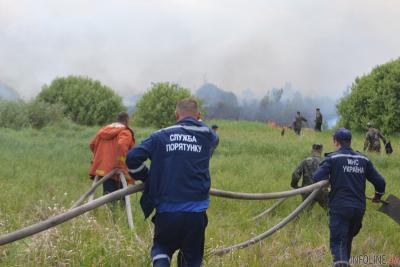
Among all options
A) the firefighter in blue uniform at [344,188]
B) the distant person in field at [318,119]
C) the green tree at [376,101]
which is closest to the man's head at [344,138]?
the firefighter in blue uniform at [344,188]

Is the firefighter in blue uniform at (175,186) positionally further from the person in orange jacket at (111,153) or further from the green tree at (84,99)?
the green tree at (84,99)

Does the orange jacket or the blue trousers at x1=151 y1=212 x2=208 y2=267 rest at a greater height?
the orange jacket

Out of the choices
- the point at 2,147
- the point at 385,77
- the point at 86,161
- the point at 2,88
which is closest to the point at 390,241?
the point at 86,161

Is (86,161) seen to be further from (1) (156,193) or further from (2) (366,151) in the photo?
(1) (156,193)

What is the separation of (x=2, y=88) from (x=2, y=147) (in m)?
79.7

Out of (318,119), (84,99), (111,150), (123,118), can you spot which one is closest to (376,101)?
(318,119)

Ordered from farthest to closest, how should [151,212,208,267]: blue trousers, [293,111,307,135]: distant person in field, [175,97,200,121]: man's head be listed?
[293,111,307,135]: distant person in field → [175,97,200,121]: man's head → [151,212,208,267]: blue trousers

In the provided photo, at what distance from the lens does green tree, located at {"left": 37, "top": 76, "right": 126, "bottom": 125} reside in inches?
1464

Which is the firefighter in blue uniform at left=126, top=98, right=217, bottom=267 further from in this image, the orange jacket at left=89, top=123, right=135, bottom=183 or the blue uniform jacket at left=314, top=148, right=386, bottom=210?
the orange jacket at left=89, top=123, right=135, bottom=183

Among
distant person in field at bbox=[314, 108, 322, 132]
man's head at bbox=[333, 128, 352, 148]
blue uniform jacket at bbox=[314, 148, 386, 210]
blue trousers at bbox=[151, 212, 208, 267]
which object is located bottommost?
blue trousers at bbox=[151, 212, 208, 267]

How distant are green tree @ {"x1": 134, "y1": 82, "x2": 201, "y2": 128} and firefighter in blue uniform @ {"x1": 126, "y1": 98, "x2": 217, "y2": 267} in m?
29.9

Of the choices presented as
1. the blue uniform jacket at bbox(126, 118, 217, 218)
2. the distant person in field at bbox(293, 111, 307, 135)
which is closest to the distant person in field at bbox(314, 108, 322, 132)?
the distant person in field at bbox(293, 111, 307, 135)

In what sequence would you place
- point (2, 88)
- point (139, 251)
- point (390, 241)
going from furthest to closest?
point (2, 88) < point (390, 241) < point (139, 251)

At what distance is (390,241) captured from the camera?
24.4 feet
